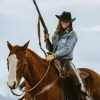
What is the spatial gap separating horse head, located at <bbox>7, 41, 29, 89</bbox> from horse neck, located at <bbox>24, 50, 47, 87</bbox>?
1.67 feet

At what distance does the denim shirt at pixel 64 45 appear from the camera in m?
A: 18.4

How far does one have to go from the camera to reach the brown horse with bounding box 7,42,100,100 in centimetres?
1622

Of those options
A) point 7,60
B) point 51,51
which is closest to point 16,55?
point 7,60

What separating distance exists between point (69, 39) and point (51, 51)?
0.81 metres

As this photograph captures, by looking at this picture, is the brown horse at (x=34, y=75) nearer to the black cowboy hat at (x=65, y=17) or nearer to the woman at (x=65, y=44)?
the woman at (x=65, y=44)

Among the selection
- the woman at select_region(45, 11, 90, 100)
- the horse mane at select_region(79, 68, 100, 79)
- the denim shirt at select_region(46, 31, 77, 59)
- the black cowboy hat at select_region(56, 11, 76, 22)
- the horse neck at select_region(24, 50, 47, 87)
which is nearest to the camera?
the horse neck at select_region(24, 50, 47, 87)

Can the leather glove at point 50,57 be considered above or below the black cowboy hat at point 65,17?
below

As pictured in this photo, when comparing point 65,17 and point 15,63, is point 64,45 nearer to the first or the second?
point 65,17

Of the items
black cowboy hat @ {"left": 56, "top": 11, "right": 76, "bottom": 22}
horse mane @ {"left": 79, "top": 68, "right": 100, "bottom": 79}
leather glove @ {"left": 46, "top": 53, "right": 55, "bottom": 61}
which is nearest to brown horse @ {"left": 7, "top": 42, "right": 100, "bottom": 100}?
leather glove @ {"left": 46, "top": 53, "right": 55, "bottom": 61}

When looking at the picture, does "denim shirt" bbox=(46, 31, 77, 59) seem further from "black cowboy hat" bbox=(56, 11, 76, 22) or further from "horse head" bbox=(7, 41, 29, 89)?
"horse head" bbox=(7, 41, 29, 89)

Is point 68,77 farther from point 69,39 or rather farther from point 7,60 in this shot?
point 7,60

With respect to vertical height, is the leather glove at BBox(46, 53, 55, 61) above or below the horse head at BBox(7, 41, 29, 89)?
below

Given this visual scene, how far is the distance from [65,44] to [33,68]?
5.25 feet

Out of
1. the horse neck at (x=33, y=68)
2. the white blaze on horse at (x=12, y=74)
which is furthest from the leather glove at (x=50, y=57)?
the white blaze on horse at (x=12, y=74)
